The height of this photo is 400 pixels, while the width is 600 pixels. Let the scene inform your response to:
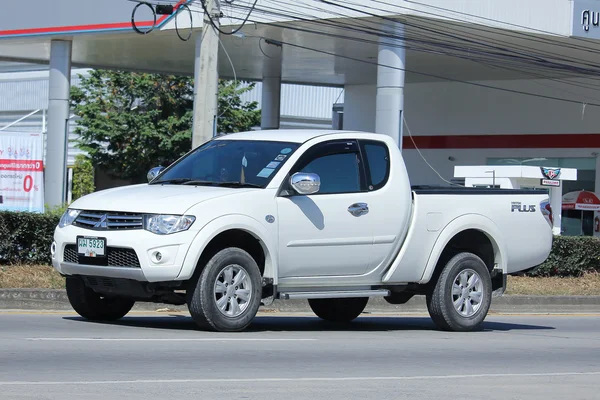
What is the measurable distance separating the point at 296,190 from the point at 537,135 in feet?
88.8

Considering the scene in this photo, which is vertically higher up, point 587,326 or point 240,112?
point 240,112

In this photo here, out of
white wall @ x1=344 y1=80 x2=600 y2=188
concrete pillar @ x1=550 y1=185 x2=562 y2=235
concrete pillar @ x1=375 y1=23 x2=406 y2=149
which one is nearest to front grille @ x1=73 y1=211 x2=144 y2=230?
concrete pillar @ x1=375 y1=23 x2=406 y2=149

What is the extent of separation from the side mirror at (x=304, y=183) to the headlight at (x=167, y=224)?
46.2 inches

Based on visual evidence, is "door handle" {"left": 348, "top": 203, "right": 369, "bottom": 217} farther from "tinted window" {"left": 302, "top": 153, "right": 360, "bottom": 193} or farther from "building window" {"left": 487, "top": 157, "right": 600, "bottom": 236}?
"building window" {"left": 487, "top": 157, "right": 600, "bottom": 236}

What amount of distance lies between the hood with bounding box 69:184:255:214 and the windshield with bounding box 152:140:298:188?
0.93 ft

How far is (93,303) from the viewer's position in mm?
11117

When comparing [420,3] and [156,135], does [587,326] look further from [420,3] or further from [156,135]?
[156,135]

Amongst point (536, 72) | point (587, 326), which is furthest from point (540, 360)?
point (536, 72)

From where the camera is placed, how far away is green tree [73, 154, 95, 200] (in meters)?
46.9

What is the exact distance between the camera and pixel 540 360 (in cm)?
984

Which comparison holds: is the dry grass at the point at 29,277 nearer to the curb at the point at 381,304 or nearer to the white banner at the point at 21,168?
the curb at the point at 381,304

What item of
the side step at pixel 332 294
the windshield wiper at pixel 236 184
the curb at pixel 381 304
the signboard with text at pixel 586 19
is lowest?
the curb at pixel 381 304

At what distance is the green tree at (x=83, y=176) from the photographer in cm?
4691

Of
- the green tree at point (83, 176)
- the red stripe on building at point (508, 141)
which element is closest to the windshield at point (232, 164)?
the red stripe on building at point (508, 141)
